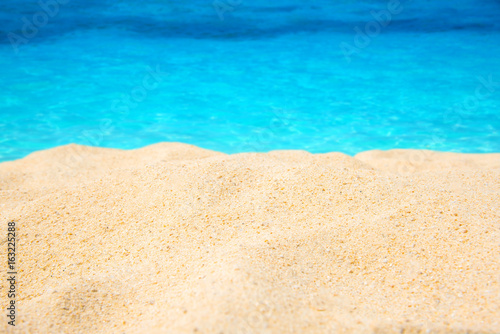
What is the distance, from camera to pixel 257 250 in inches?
83.7

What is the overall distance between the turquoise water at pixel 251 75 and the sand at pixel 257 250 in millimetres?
2742

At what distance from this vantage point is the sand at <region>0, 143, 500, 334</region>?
1.74 meters

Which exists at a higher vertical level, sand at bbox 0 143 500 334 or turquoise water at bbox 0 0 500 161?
turquoise water at bbox 0 0 500 161

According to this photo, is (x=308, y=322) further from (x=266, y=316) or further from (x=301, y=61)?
(x=301, y=61)

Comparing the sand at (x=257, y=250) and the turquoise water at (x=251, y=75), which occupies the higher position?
the turquoise water at (x=251, y=75)

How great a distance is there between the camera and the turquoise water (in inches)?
236

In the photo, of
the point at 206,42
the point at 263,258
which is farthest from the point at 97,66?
the point at 263,258

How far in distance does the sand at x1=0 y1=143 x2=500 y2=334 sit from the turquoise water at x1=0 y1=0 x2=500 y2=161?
274cm

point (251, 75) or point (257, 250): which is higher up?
point (251, 75)

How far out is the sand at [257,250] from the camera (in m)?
1.74

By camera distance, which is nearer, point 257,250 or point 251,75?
point 257,250

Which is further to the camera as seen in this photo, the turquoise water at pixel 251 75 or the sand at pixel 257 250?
the turquoise water at pixel 251 75

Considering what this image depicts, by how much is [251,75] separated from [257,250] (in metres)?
6.24

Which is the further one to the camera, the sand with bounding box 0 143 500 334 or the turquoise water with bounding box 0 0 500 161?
the turquoise water with bounding box 0 0 500 161
